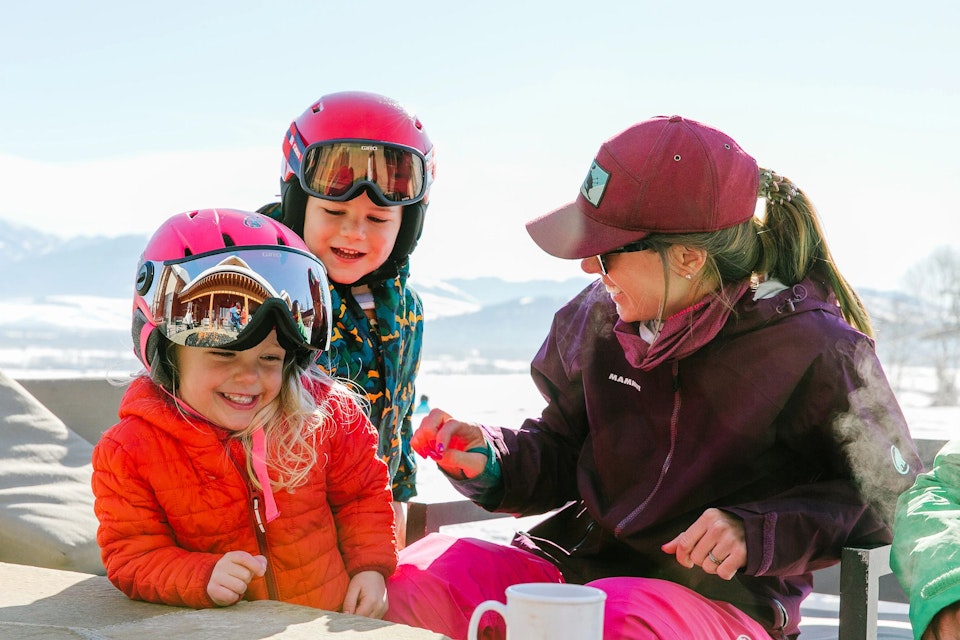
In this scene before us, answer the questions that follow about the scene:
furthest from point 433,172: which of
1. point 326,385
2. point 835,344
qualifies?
point 835,344

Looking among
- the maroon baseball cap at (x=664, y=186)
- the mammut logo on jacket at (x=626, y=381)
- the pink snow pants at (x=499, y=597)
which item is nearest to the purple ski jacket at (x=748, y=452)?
the mammut logo on jacket at (x=626, y=381)

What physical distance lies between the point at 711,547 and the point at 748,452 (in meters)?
0.34

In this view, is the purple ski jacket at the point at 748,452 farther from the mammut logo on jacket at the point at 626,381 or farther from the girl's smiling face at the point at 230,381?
the girl's smiling face at the point at 230,381

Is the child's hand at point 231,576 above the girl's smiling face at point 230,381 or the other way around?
the other way around

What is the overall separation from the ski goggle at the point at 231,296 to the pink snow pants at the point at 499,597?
0.62 m

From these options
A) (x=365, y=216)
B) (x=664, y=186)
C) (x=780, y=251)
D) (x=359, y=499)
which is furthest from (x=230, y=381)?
(x=780, y=251)

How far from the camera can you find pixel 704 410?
2.23 m

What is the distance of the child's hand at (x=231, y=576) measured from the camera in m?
1.78

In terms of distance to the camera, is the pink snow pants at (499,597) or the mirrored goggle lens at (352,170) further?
the mirrored goggle lens at (352,170)

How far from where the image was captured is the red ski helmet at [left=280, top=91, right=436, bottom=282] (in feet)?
9.26

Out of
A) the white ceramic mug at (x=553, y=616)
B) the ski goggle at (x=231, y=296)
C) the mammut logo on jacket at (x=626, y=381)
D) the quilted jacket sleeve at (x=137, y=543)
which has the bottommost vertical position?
the quilted jacket sleeve at (x=137, y=543)

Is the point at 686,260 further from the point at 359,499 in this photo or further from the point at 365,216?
the point at 365,216

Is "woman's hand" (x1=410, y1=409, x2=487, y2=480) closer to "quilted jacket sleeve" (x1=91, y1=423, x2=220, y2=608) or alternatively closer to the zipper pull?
the zipper pull

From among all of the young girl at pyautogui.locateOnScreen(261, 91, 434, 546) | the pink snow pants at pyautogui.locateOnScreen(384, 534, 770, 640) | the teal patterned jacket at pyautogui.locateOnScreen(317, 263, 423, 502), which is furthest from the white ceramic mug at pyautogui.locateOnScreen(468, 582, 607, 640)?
the teal patterned jacket at pyautogui.locateOnScreen(317, 263, 423, 502)
